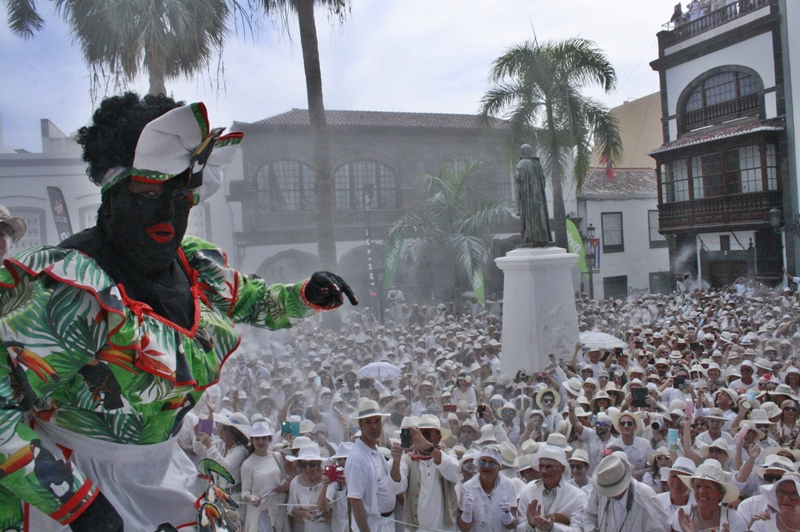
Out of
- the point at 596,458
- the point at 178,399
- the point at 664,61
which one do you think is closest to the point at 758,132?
the point at 664,61

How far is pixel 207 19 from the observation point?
37.6 feet

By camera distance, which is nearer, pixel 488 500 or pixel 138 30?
pixel 488 500

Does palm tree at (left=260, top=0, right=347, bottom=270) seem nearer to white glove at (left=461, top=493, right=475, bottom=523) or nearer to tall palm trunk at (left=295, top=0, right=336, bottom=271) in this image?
tall palm trunk at (left=295, top=0, right=336, bottom=271)

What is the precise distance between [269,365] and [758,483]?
23.9ft

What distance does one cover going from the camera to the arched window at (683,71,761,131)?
79.0 ft

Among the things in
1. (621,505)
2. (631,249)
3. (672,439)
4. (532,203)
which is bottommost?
(672,439)

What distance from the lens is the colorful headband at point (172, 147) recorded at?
1.61 meters

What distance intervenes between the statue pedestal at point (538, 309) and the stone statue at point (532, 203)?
10.4 inches

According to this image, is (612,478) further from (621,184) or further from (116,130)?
(621,184)

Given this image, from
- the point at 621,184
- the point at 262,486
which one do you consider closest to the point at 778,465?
the point at 262,486

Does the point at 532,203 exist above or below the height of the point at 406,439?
above

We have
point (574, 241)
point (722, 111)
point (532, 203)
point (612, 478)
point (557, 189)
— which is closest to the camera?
point (612, 478)

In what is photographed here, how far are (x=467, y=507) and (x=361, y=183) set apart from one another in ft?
75.5

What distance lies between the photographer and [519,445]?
246 inches
